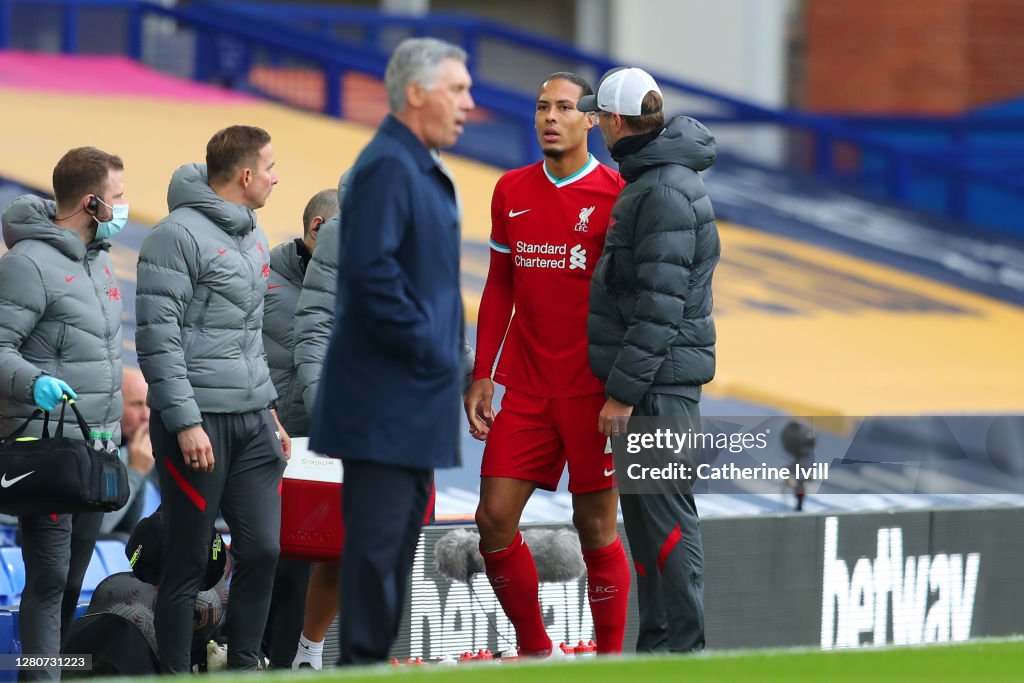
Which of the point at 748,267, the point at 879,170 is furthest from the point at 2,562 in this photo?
the point at 879,170

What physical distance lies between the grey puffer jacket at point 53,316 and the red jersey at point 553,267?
128 centimetres

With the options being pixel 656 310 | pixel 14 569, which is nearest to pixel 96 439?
pixel 14 569

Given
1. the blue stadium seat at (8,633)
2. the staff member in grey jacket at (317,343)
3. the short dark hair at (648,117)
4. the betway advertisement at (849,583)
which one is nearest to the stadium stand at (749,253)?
the blue stadium seat at (8,633)

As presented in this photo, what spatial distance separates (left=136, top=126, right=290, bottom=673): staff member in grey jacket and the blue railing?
7.31m

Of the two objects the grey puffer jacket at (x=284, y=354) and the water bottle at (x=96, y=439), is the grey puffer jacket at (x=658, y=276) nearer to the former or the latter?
the grey puffer jacket at (x=284, y=354)

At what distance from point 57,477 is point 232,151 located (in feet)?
3.87

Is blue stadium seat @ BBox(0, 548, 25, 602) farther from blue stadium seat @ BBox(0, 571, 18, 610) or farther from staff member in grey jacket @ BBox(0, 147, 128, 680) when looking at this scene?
staff member in grey jacket @ BBox(0, 147, 128, 680)

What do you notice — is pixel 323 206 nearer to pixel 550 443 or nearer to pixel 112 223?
pixel 112 223

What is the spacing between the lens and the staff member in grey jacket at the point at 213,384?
577 centimetres

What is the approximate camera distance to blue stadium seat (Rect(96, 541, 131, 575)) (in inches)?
283

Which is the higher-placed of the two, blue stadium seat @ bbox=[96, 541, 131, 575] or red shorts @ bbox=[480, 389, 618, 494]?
red shorts @ bbox=[480, 389, 618, 494]

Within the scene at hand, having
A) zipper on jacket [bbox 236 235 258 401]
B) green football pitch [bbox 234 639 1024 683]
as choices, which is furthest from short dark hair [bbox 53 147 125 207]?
green football pitch [bbox 234 639 1024 683]

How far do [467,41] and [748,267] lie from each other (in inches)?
170

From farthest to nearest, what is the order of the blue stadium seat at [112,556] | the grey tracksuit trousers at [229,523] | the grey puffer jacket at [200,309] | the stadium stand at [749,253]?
the stadium stand at [749,253] < the blue stadium seat at [112,556] < the grey tracksuit trousers at [229,523] < the grey puffer jacket at [200,309]
